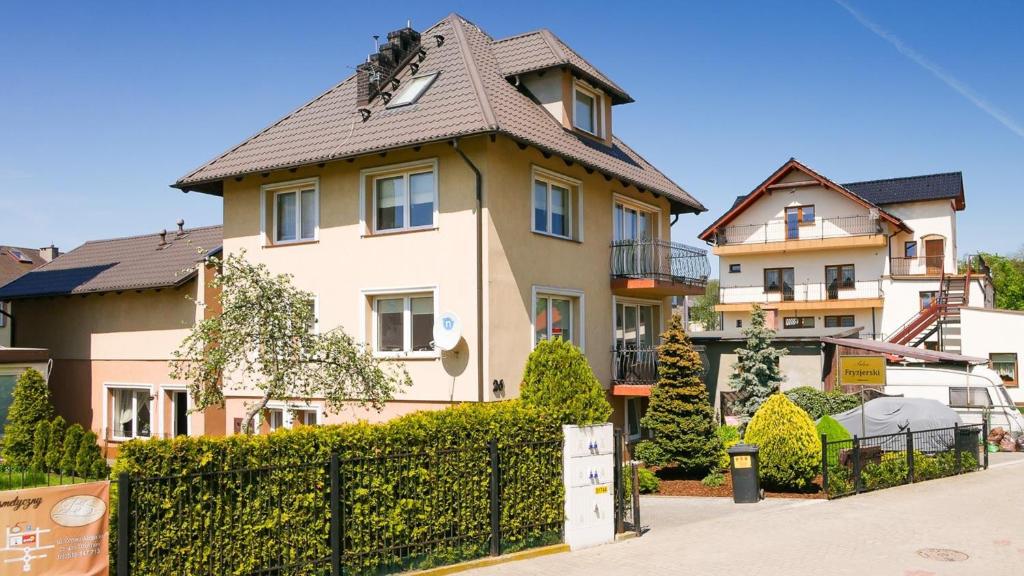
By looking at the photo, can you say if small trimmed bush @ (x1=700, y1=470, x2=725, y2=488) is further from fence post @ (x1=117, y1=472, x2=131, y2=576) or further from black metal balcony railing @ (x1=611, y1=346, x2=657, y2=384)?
fence post @ (x1=117, y1=472, x2=131, y2=576)

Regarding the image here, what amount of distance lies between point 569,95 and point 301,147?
614cm

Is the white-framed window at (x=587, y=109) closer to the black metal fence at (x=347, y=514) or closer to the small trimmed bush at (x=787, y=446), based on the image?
the small trimmed bush at (x=787, y=446)

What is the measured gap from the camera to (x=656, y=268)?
67.9ft

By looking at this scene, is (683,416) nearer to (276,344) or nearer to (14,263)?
(276,344)

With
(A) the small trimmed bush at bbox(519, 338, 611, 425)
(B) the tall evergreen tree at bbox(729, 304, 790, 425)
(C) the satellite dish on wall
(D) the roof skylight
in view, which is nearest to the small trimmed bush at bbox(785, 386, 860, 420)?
(B) the tall evergreen tree at bbox(729, 304, 790, 425)

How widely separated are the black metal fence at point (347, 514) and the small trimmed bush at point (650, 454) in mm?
6720

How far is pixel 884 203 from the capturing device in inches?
1705

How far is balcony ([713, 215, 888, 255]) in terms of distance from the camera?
128ft

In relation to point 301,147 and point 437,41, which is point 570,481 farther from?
point 437,41

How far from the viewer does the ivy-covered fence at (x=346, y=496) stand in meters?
8.00

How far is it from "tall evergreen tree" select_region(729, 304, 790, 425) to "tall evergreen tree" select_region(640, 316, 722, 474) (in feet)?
17.5

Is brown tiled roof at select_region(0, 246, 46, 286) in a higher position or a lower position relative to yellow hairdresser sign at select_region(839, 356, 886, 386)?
higher

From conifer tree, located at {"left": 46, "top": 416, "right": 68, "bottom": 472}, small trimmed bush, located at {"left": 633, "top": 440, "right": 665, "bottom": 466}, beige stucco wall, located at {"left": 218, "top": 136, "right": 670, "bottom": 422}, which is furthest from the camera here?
conifer tree, located at {"left": 46, "top": 416, "right": 68, "bottom": 472}

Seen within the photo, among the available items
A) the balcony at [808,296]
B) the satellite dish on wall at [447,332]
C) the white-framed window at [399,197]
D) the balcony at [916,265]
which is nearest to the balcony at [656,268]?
the white-framed window at [399,197]
